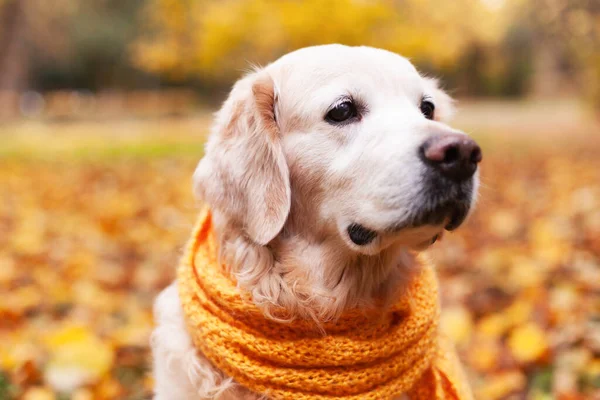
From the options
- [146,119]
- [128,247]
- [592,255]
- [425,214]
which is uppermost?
[425,214]

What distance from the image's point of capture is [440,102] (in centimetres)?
286

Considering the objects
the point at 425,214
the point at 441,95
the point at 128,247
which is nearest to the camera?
the point at 425,214

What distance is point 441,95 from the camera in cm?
290

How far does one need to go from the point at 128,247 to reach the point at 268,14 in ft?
29.8

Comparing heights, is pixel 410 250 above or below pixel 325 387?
above

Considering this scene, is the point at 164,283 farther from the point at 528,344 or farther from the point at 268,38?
the point at 268,38

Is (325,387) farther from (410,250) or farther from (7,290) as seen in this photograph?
(7,290)

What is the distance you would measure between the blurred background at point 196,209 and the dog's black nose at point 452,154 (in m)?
1.19

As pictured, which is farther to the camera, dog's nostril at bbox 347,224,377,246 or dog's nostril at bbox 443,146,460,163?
dog's nostril at bbox 347,224,377,246

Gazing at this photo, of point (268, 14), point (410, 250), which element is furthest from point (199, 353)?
point (268, 14)

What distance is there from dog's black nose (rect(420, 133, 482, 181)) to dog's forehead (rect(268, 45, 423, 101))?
0.49 meters

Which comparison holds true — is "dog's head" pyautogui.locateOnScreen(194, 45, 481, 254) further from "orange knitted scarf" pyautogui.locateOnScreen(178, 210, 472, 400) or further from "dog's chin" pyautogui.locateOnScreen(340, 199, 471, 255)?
"orange knitted scarf" pyautogui.locateOnScreen(178, 210, 472, 400)

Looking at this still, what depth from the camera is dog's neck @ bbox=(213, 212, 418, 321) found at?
7.78 ft

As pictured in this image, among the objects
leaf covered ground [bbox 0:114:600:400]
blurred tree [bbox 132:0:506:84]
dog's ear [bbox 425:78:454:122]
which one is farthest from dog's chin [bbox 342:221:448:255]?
blurred tree [bbox 132:0:506:84]
